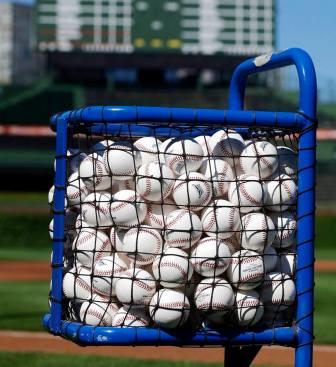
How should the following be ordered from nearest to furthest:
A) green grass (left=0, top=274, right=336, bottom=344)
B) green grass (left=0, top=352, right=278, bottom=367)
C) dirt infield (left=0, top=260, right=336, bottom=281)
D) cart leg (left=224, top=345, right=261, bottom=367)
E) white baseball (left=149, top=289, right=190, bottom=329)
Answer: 1. white baseball (left=149, top=289, right=190, bottom=329)
2. cart leg (left=224, top=345, right=261, bottom=367)
3. green grass (left=0, top=352, right=278, bottom=367)
4. green grass (left=0, top=274, right=336, bottom=344)
5. dirt infield (left=0, top=260, right=336, bottom=281)

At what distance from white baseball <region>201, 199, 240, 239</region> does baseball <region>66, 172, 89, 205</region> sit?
416mm

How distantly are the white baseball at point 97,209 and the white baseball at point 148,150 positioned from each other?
0.56 feet

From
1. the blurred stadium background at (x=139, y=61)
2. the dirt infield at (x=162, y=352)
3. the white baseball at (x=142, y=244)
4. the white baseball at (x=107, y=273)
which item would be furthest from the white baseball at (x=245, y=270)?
the blurred stadium background at (x=139, y=61)

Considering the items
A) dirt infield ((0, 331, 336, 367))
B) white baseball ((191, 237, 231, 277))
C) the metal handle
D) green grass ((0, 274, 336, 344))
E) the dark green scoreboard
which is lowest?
green grass ((0, 274, 336, 344))

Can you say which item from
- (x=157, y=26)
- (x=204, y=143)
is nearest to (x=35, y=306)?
(x=204, y=143)

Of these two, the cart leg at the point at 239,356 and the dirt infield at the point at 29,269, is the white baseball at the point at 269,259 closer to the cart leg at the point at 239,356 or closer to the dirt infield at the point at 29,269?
the cart leg at the point at 239,356

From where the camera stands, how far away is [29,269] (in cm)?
1477

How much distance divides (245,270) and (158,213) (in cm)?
33

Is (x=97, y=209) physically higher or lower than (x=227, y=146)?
lower

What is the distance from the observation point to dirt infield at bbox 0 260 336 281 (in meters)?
13.6

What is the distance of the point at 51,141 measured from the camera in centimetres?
3300

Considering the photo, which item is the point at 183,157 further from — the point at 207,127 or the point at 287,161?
the point at 287,161

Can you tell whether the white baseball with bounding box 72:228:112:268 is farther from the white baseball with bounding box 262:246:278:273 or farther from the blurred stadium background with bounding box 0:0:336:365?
the blurred stadium background with bounding box 0:0:336:365

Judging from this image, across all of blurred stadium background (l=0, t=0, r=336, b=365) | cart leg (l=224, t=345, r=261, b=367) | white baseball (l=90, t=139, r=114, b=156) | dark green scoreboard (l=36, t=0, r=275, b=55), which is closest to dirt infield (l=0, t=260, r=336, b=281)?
cart leg (l=224, t=345, r=261, b=367)
